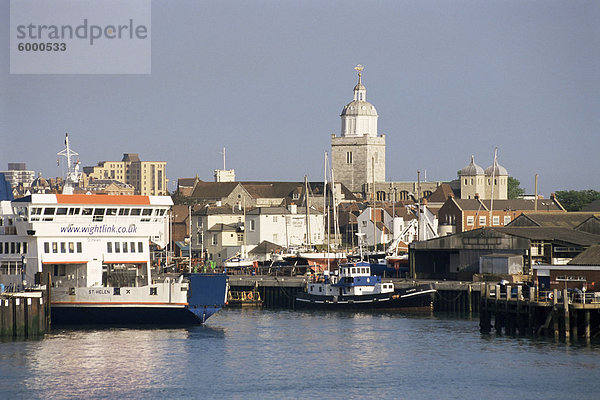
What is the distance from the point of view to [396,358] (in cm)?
5853

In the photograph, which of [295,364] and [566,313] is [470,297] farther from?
[295,364]

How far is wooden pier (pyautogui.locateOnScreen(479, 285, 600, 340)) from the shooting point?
6186cm

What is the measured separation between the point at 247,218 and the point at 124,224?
198 ft

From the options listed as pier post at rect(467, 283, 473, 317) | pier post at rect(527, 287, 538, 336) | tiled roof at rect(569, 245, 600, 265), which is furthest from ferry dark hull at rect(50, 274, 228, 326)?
tiled roof at rect(569, 245, 600, 265)

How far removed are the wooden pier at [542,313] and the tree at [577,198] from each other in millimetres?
104711

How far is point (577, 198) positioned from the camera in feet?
571

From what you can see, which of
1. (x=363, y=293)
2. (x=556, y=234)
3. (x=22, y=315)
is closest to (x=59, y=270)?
(x=22, y=315)

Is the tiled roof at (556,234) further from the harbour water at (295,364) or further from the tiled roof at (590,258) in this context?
the harbour water at (295,364)

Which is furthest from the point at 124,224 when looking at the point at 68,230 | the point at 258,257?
the point at 258,257

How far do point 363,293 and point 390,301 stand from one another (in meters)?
2.11

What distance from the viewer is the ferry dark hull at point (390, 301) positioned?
82938 millimetres

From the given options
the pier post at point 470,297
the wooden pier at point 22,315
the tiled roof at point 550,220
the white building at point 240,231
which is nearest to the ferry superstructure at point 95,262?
the wooden pier at point 22,315

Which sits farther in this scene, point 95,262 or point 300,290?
point 300,290

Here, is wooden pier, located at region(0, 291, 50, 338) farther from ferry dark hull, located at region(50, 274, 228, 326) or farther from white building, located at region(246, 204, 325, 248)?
white building, located at region(246, 204, 325, 248)
